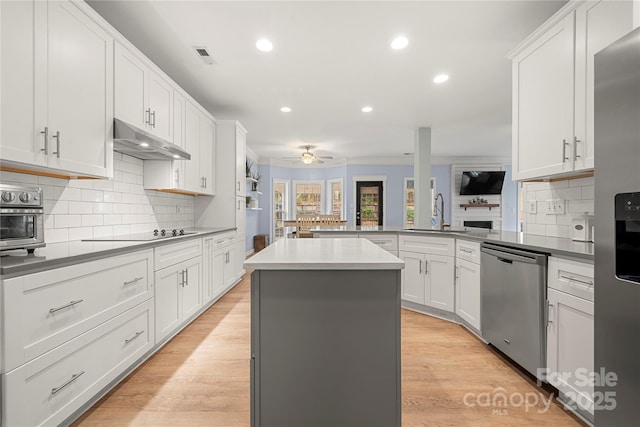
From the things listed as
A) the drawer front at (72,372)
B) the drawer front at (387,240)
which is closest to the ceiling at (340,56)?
the drawer front at (387,240)

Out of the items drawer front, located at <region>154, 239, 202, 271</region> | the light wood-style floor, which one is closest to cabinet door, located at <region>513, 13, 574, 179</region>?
the light wood-style floor

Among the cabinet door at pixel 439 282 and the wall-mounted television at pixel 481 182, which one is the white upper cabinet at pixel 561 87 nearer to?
the cabinet door at pixel 439 282

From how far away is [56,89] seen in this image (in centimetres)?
170

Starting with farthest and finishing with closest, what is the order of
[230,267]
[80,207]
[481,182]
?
[481,182], [230,267], [80,207]

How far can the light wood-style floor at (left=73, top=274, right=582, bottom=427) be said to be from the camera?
1.60 metres

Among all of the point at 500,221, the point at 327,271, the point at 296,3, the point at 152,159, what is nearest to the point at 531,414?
the point at 327,271

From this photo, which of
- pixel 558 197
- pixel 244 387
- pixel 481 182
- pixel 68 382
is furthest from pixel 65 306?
pixel 481 182

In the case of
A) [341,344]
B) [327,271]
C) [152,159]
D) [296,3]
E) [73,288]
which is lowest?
[341,344]

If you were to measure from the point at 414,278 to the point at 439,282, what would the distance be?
0.28 metres

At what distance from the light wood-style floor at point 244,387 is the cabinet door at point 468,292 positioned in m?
0.19

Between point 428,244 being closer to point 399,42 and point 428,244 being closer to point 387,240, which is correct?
point 387,240

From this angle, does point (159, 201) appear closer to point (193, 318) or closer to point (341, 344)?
point (193, 318)

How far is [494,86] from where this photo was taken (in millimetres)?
3545

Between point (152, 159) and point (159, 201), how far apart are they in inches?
22.0
